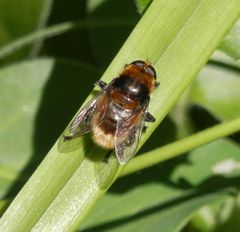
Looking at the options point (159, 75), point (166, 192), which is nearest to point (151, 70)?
point (159, 75)

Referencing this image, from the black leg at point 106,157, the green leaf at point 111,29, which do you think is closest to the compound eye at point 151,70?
the black leg at point 106,157

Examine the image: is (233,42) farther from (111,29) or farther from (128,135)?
(111,29)

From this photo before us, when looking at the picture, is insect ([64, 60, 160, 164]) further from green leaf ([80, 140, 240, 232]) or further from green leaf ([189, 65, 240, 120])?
green leaf ([189, 65, 240, 120])

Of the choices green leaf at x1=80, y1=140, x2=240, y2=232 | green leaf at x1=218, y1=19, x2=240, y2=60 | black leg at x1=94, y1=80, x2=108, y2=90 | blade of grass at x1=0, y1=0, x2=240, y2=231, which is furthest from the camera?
green leaf at x1=80, y1=140, x2=240, y2=232

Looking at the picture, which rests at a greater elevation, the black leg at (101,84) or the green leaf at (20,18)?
the black leg at (101,84)

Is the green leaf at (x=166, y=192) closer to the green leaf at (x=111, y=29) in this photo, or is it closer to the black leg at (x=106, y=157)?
the black leg at (x=106, y=157)

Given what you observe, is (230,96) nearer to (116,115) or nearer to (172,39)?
(116,115)

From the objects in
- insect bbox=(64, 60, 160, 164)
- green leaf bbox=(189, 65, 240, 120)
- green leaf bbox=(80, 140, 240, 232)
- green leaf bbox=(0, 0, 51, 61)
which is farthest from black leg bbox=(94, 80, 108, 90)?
green leaf bbox=(0, 0, 51, 61)
